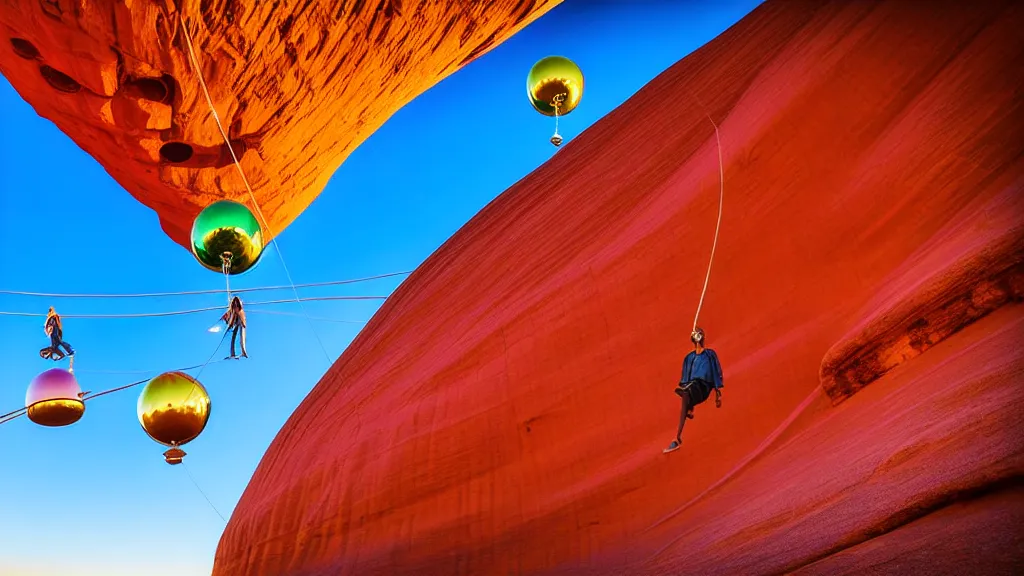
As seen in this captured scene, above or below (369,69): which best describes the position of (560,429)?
below

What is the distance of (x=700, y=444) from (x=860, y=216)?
2.70 meters

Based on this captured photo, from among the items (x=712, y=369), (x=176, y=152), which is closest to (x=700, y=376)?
(x=712, y=369)

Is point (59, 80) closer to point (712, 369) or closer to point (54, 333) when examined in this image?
point (54, 333)

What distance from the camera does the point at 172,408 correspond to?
5.89 metres

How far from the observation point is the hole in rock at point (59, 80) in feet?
26.1

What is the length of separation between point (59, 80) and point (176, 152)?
1.56 m

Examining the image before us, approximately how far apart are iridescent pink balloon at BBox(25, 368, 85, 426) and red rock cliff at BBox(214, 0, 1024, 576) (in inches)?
149

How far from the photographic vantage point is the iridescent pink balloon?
23.6 feet

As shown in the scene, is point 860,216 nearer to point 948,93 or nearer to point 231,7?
point 948,93

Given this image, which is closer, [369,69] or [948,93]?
[948,93]

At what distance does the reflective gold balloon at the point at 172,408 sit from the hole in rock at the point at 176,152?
166 inches

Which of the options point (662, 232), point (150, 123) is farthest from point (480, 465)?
point (150, 123)

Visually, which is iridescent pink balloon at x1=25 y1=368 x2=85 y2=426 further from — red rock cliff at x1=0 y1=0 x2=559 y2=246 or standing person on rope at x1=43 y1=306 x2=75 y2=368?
red rock cliff at x1=0 y1=0 x2=559 y2=246

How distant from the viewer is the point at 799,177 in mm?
7980
